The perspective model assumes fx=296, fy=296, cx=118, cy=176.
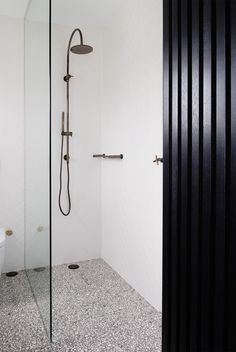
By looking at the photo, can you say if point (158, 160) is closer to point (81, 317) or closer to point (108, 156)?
point (108, 156)

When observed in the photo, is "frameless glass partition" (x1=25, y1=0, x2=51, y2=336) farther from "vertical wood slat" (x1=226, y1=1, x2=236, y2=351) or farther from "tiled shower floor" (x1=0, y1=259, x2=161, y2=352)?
"vertical wood slat" (x1=226, y1=1, x2=236, y2=351)

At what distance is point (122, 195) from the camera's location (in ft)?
8.89

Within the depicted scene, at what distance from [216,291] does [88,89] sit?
2.74 metres

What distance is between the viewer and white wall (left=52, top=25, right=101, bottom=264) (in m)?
3.00

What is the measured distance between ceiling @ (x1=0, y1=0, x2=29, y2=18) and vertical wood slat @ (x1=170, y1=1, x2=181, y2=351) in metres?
2.15

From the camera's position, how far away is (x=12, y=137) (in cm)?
285

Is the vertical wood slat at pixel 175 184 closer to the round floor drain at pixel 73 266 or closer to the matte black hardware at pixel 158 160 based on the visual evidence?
the matte black hardware at pixel 158 160

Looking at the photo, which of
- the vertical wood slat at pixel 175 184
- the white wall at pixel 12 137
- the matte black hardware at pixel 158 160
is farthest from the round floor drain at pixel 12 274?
the vertical wood slat at pixel 175 184

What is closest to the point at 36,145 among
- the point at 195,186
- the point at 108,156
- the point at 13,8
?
the point at 108,156

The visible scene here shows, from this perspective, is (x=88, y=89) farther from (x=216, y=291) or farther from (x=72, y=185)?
(x=216, y=291)

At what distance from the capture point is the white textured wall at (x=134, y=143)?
212cm

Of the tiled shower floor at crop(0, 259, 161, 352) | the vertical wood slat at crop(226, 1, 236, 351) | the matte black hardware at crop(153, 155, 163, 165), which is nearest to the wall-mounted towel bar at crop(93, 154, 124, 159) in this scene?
the matte black hardware at crop(153, 155, 163, 165)

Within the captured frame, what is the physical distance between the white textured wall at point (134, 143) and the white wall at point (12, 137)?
2.75 ft

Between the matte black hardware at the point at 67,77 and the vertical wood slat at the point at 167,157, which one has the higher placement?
the matte black hardware at the point at 67,77
